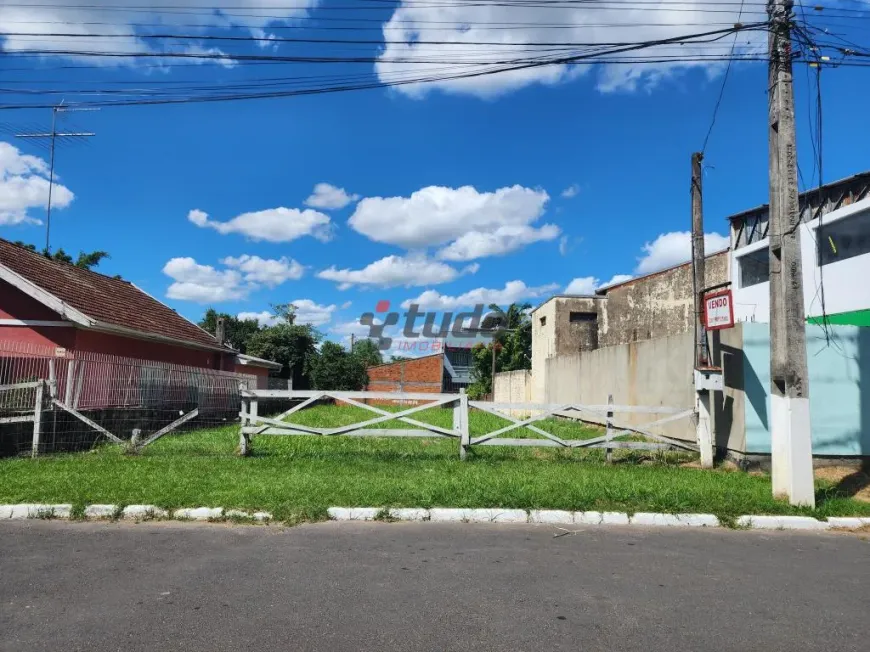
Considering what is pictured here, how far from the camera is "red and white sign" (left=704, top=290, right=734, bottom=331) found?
9836 mm

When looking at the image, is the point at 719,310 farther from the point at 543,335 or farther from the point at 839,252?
the point at 543,335

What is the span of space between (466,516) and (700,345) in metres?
6.07

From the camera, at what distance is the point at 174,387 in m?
16.8

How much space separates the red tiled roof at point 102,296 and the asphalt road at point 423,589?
11.7 m

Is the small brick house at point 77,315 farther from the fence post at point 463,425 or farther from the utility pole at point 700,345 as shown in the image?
the utility pole at point 700,345

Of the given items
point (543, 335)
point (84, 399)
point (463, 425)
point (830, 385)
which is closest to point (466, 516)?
point (463, 425)

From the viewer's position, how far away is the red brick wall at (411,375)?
45.6 m

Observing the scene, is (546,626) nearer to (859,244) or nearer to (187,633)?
(187,633)

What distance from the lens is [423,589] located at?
4.72 metres

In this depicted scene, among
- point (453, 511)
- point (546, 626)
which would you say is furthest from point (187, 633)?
point (453, 511)

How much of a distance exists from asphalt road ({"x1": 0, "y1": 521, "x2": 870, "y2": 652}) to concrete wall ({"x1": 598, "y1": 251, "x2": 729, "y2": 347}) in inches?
852

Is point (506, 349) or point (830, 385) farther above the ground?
point (506, 349)

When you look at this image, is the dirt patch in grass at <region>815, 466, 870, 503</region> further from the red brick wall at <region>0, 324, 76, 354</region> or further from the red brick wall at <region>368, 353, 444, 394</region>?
the red brick wall at <region>368, 353, 444, 394</region>

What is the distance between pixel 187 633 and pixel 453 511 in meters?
3.71
